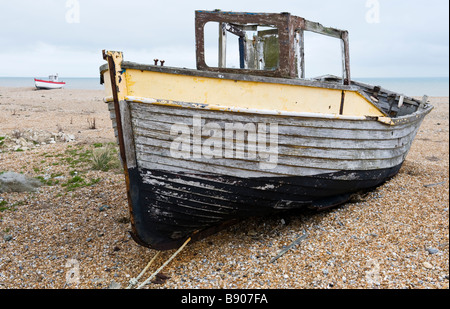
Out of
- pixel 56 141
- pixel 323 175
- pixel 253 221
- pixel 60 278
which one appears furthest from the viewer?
pixel 56 141

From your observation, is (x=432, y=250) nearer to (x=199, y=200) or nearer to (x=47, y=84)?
(x=199, y=200)

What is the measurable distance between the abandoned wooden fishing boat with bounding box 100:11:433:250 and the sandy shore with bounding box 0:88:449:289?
0.42m

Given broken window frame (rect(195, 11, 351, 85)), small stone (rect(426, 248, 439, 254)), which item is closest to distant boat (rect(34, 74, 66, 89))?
broken window frame (rect(195, 11, 351, 85))

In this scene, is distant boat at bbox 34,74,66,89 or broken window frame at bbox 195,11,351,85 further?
distant boat at bbox 34,74,66,89

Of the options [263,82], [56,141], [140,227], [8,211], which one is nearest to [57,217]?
[8,211]

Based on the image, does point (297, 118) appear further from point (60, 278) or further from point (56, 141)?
point (56, 141)

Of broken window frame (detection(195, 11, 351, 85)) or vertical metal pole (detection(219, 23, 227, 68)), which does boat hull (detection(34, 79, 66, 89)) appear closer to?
vertical metal pole (detection(219, 23, 227, 68))

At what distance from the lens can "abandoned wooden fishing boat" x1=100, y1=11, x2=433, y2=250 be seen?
11.5ft

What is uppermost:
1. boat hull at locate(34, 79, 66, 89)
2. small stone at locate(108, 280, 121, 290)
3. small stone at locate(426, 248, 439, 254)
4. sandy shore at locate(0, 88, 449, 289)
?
boat hull at locate(34, 79, 66, 89)

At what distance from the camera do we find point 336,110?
13.7ft

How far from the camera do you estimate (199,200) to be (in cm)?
389

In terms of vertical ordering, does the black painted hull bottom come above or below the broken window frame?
below

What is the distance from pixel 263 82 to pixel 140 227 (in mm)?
2183

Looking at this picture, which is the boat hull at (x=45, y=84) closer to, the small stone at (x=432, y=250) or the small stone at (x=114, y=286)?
the small stone at (x=114, y=286)
